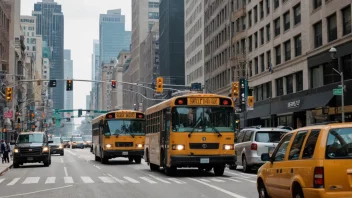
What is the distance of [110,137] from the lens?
3331 centimetres

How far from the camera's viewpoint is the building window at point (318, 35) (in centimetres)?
4559

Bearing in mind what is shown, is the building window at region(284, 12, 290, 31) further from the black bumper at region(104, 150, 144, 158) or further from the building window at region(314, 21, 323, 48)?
the black bumper at region(104, 150, 144, 158)

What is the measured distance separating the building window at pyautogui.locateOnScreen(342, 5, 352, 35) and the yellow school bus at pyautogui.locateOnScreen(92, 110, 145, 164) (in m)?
16.6

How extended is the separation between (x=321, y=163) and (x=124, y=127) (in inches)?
991

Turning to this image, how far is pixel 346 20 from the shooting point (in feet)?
133

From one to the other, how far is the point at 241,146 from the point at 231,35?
48854 mm

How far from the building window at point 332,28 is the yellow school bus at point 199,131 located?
22.6m

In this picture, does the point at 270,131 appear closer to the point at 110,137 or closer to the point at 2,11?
the point at 110,137

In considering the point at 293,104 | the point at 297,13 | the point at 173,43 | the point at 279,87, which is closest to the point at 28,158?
the point at 293,104

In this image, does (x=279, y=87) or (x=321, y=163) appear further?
(x=279, y=87)

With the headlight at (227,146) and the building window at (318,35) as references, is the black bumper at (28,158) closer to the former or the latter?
the headlight at (227,146)

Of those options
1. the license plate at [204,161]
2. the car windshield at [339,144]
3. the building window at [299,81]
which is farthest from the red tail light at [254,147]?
the building window at [299,81]

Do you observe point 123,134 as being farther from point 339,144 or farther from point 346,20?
point 339,144

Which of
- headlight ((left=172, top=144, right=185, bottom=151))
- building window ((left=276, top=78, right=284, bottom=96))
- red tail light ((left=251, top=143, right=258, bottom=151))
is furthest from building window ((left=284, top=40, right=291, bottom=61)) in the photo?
headlight ((left=172, top=144, right=185, bottom=151))
